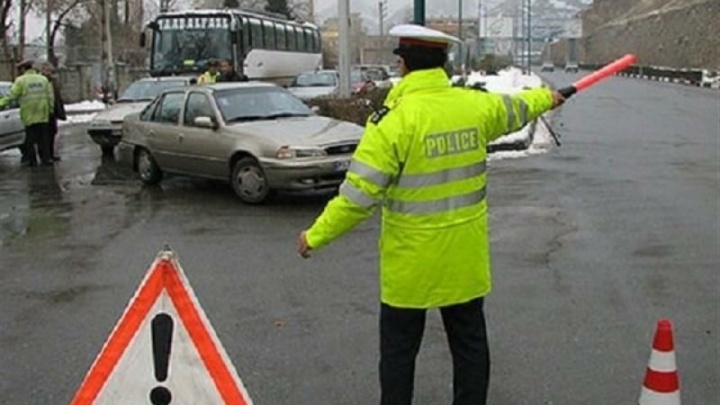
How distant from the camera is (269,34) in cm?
3222

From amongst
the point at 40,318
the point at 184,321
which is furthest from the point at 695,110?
the point at 184,321

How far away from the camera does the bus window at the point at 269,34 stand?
104ft

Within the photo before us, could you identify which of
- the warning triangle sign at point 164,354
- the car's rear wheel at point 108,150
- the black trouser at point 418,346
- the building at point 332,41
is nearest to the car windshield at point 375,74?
the car's rear wheel at point 108,150

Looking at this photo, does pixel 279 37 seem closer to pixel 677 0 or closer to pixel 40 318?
pixel 40 318

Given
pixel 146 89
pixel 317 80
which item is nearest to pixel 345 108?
pixel 146 89

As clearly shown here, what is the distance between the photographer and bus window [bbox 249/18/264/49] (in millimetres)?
29922

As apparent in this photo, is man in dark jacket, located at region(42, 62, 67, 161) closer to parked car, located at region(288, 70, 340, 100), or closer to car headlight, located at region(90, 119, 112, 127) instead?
car headlight, located at region(90, 119, 112, 127)

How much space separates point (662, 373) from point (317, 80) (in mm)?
26330

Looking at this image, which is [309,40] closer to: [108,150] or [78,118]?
[78,118]

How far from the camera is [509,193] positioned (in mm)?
12898

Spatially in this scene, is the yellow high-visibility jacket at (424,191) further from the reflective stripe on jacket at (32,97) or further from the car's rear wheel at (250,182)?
the reflective stripe on jacket at (32,97)

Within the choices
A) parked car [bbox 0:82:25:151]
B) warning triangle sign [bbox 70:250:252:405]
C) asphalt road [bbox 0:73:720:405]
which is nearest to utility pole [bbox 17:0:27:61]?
parked car [bbox 0:82:25:151]

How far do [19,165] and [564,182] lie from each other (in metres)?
9.95

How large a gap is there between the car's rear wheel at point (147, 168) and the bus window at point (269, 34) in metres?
17.4
